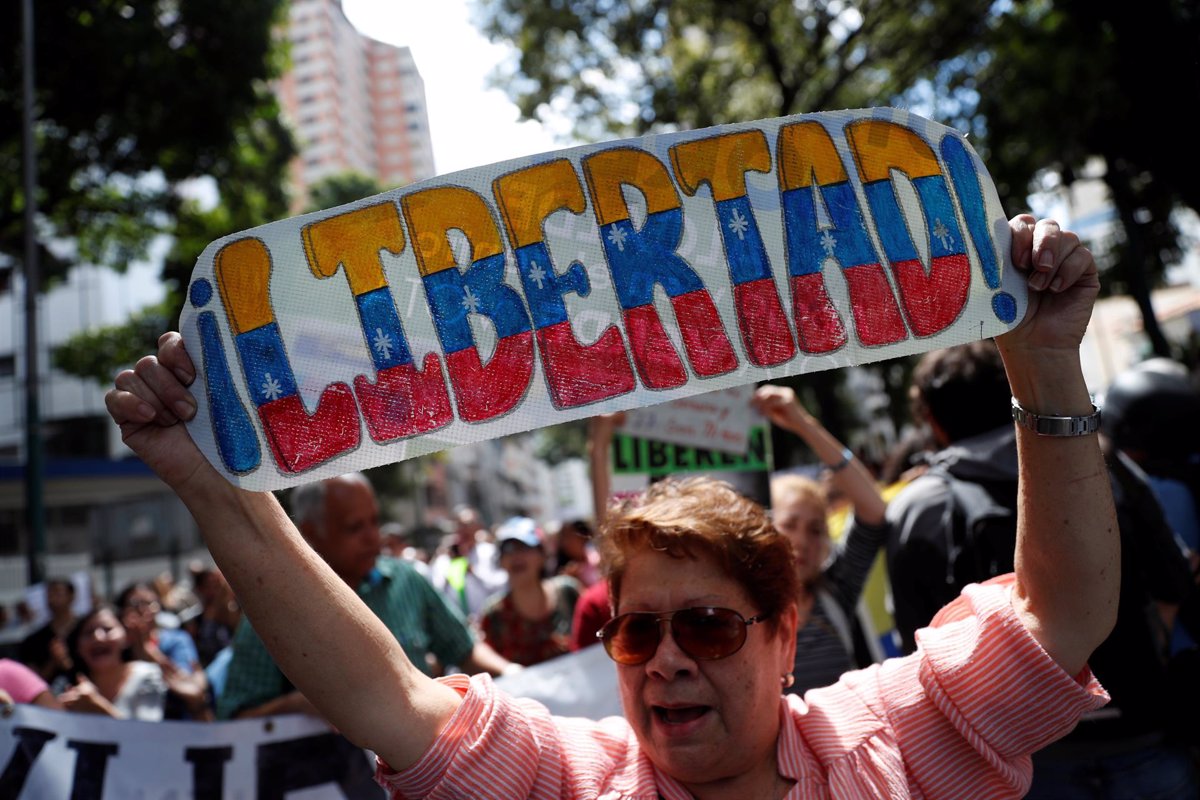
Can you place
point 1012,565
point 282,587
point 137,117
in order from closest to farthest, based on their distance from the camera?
point 282,587
point 1012,565
point 137,117

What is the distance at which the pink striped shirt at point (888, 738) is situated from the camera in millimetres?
1600

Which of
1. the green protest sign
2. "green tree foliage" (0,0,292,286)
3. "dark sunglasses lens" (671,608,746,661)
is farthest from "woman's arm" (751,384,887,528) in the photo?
"green tree foliage" (0,0,292,286)

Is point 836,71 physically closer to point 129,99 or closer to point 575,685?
point 129,99

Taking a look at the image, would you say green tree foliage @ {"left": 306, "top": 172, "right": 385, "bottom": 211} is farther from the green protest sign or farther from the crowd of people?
the crowd of people

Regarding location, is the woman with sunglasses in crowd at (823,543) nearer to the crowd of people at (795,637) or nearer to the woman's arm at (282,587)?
the crowd of people at (795,637)

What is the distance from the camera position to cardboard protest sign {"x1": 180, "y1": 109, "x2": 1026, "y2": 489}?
5.29 ft

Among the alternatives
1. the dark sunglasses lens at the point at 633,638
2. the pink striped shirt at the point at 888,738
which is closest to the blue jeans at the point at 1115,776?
the pink striped shirt at the point at 888,738

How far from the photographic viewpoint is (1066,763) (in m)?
2.39

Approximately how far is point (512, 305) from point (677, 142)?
39cm

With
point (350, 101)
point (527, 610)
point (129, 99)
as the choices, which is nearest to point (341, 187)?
point (129, 99)

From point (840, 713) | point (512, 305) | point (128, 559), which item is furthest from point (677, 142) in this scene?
point (128, 559)

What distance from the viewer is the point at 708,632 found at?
1.76 metres

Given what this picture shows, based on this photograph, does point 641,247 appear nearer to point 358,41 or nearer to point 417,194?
point 417,194

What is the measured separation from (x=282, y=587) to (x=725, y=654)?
752 millimetres
